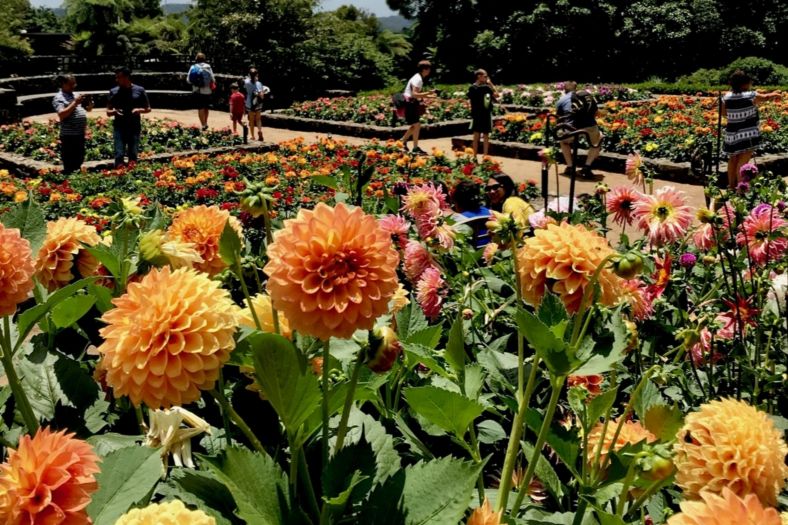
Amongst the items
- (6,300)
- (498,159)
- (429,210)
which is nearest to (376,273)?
(6,300)

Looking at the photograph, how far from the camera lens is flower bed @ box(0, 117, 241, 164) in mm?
9992

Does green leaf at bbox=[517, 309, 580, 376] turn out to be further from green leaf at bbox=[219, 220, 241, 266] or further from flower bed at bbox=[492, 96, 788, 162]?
flower bed at bbox=[492, 96, 788, 162]

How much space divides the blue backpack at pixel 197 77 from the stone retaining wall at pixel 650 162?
5.07m

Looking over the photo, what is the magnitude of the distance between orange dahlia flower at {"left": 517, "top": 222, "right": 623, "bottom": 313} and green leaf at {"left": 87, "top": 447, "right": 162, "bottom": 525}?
568mm

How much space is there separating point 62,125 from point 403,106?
4.68 meters

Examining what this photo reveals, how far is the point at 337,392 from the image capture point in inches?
36.4

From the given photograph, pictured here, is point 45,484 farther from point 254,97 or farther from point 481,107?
point 254,97

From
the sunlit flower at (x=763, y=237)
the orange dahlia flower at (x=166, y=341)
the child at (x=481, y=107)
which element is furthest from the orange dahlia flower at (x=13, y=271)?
the child at (x=481, y=107)

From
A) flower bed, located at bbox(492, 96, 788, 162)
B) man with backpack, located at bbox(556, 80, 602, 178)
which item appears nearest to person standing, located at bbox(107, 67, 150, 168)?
flower bed, located at bbox(492, 96, 788, 162)

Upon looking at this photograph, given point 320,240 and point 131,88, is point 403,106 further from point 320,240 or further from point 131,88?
point 320,240

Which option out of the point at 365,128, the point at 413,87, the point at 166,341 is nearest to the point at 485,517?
the point at 166,341

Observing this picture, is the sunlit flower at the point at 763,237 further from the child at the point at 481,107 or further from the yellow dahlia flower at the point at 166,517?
the child at the point at 481,107

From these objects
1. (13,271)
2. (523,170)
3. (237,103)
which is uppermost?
(237,103)

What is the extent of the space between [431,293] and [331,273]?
97 centimetres
